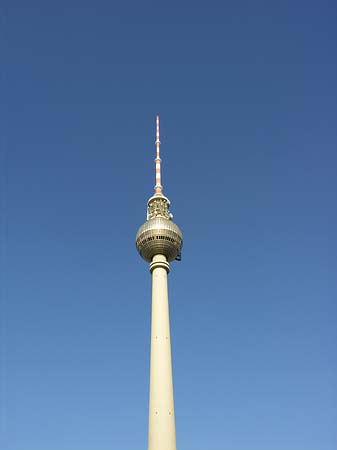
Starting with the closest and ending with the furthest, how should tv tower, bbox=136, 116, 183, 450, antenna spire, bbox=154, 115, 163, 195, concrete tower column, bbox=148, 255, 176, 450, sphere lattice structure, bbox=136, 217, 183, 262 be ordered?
concrete tower column, bbox=148, 255, 176, 450 < tv tower, bbox=136, 116, 183, 450 < sphere lattice structure, bbox=136, 217, 183, 262 < antenna spire, bbox=154, 115, 163, 195

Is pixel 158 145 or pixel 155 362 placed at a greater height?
pixel 158 145

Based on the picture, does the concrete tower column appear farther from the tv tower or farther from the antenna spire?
the antenna spire

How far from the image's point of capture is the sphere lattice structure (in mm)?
78812

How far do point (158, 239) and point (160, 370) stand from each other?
844 inches

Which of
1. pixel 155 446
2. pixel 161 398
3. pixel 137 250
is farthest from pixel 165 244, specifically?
pixel 155 446

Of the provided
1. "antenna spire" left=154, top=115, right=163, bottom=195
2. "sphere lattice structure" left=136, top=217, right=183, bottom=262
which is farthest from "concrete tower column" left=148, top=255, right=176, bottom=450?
"antenna spire" left=154, top=115, right=163, bottom=195

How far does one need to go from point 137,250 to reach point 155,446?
31.9 meters

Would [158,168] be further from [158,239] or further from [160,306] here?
[160,306]

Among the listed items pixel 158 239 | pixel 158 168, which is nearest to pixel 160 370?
pixel 158 239

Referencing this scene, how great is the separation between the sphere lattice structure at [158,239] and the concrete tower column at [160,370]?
→ 185 centimetres

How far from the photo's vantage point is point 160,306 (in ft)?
237

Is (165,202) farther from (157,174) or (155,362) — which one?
(155,362)

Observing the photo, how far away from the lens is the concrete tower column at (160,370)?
202ft

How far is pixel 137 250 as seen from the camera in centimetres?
8206
